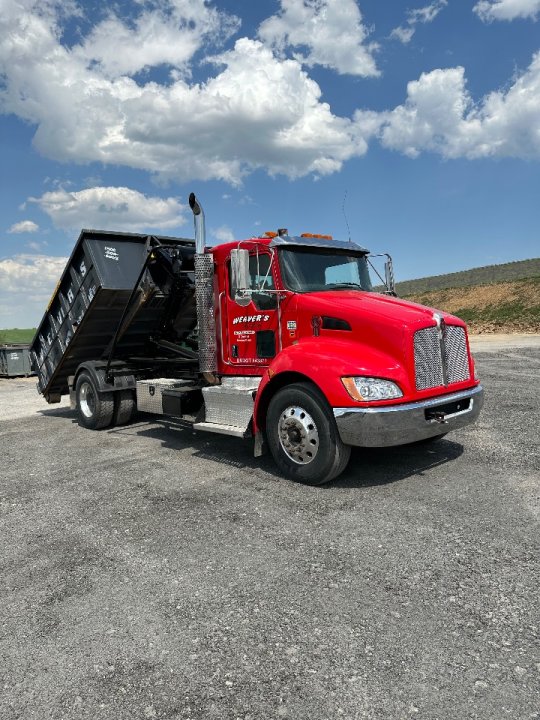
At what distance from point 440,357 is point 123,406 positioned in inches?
227

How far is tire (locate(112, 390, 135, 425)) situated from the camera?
30.0 ft

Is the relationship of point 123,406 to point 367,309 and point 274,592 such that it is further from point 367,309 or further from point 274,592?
point 274,592

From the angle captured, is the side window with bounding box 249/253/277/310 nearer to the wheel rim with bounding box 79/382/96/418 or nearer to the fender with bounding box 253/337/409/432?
the fender with bounding box 253/337/409/432

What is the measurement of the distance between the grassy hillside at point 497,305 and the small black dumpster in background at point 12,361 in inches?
1119

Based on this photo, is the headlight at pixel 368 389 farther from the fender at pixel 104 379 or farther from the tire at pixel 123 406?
the tire at pixel 123 406

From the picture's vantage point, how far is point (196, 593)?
3.45m

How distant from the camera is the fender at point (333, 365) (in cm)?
502

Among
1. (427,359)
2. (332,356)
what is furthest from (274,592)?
(427,359)

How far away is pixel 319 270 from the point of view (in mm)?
6391

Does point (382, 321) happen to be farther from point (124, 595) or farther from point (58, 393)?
point (58, 393)

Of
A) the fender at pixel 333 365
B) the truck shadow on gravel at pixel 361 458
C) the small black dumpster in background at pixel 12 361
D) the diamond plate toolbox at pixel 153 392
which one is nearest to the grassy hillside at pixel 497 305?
the small black dumpster in background at pixel 12 361

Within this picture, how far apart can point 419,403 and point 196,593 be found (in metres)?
2.83

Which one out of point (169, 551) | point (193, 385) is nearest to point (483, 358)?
point (193, 385)

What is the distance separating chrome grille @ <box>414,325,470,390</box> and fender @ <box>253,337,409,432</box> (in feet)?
0.98
